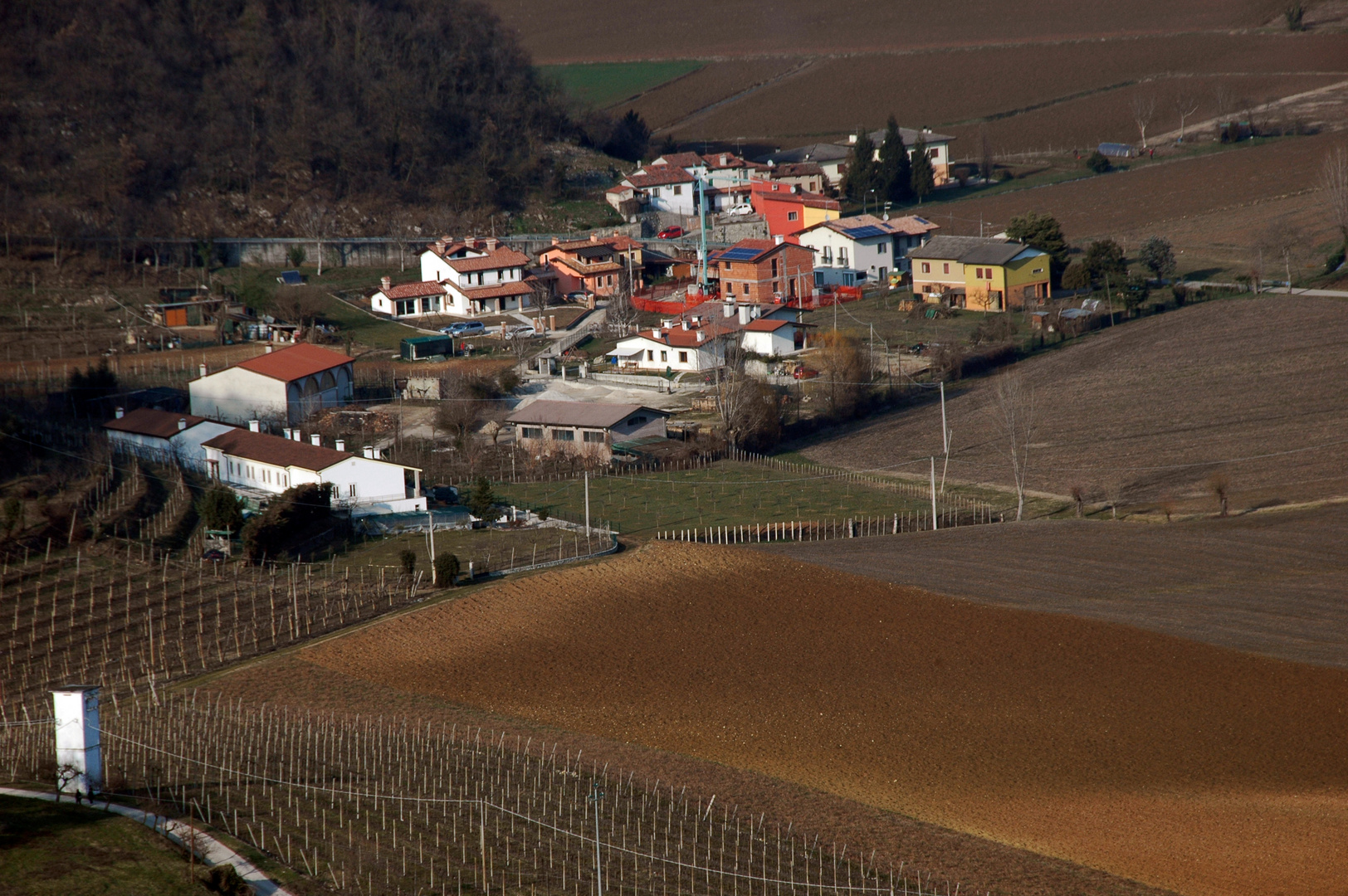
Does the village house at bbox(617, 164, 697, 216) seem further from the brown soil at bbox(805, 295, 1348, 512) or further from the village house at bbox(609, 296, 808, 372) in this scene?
the brown soil at bbox(805, 295, 1348, 512)

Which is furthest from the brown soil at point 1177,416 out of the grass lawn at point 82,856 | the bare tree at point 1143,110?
the bare tree at point 1143,110

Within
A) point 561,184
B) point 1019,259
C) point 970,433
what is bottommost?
point 970,433

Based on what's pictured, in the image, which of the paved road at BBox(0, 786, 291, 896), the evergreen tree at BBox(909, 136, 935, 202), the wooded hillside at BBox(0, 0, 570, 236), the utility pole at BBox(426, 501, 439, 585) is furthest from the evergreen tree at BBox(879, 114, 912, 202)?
the paved road at BBox(0, 786, 291, 896)

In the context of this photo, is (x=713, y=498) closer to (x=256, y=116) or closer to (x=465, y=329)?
(x=465, y=329)

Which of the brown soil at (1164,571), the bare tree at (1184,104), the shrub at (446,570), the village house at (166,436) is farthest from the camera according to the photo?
the bare tree at (1184,104)

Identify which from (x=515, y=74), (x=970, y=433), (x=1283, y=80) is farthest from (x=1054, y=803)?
(x=1283, y=80)

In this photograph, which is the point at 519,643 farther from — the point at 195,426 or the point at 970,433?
the point at 970,433

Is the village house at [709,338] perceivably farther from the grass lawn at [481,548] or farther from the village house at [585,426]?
the grass lawn at [481,548]
